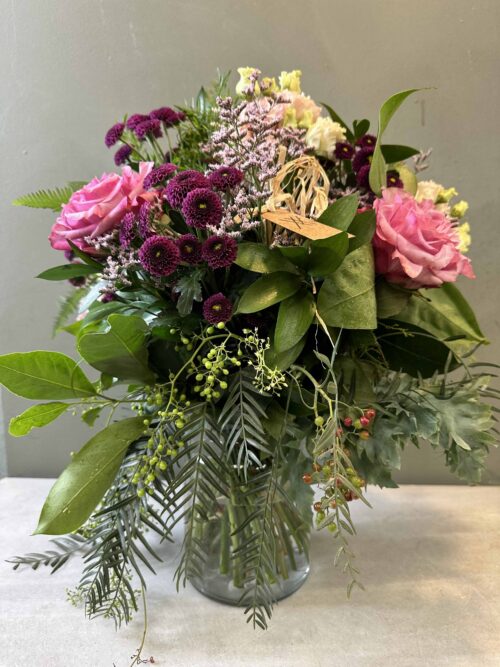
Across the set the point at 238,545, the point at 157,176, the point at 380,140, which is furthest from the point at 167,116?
the point at 238,545

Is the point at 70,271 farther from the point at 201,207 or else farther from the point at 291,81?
the point at 291,81

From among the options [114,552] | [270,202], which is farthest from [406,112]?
[114,552]

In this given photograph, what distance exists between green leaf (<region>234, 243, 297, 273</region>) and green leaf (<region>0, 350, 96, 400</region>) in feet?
0.63

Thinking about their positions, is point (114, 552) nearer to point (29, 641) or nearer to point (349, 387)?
point (29, 641)

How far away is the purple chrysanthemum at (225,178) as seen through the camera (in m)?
0.49

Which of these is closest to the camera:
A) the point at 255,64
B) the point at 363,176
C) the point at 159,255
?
the point at 159,255

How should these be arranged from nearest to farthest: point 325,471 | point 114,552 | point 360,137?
point 325,471
point 114,552
point 360,137

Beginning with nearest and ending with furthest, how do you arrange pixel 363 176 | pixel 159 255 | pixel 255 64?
pixel 159 255 < pixel 363 176 < pixel 255 64

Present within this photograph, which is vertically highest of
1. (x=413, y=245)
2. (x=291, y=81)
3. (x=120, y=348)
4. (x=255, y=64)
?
(x=255, y=64)

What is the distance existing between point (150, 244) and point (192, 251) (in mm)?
40

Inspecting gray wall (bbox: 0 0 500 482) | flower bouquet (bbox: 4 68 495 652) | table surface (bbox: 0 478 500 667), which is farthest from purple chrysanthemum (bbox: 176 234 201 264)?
gray wall (bbox: 0 0 500 482)

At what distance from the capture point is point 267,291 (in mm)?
505

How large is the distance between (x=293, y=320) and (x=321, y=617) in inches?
14.0

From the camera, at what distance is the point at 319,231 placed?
48 centimetres
